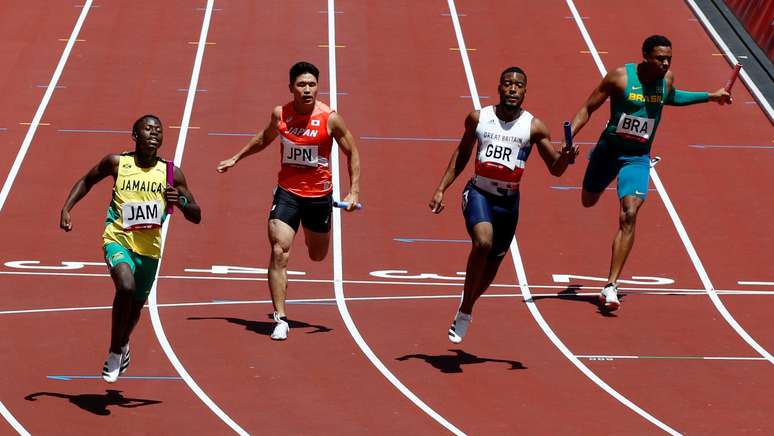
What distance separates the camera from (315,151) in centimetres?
1357

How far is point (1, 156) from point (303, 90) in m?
7.43

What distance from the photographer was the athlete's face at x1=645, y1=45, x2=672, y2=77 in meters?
Answer: 14.6

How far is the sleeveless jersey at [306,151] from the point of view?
13539 mm

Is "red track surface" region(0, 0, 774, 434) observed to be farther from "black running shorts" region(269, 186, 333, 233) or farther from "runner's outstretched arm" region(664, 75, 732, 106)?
"runner's outstretched arm" region(664, 75, 732, 106)

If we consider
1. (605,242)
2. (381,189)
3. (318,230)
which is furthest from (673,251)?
(318,230)

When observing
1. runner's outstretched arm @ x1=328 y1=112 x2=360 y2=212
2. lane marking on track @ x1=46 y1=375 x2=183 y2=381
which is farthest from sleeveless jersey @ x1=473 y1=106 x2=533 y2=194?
lane marking on track @ x1=46 y1=375 x2=183 y2=381

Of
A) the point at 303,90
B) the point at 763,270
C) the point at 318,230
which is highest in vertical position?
the point at 303,90

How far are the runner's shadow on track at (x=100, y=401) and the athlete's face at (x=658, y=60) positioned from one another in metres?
5.65

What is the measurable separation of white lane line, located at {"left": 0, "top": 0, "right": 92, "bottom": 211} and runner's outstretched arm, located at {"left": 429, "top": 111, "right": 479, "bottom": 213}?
6.81 metres

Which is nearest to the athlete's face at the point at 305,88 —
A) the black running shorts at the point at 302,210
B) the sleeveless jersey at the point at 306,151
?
the sleeveless jersey at the point at 306,151

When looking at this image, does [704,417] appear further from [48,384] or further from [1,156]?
[1,156]

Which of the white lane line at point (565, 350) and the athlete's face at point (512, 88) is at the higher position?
the athlete's face at point (512, 88)

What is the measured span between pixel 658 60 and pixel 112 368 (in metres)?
5.92

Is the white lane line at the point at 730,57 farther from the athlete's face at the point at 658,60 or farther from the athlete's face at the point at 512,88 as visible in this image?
the athlete's face at the point at 512,88
